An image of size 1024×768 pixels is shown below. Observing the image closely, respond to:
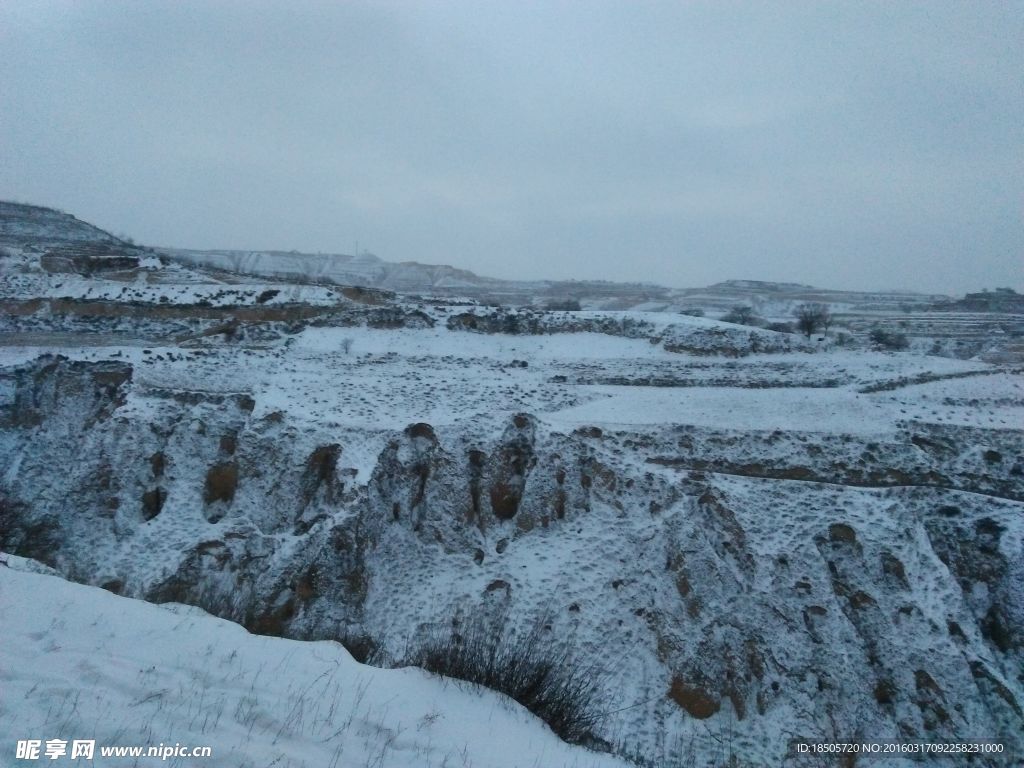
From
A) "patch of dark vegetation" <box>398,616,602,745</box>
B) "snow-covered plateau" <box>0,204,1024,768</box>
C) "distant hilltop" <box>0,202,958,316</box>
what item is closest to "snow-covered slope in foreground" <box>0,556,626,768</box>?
"snow-covered plateau" <box>0,204,1024,768</box>

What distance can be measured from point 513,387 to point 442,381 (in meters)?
2.32

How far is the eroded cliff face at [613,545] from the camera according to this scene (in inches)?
410

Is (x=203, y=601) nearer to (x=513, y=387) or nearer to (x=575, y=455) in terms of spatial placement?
(x=575, y=455)

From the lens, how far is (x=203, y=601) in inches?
379

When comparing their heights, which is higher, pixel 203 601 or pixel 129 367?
pixel 129 367

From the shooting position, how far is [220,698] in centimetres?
445

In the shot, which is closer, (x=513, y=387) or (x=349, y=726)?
(x=349, y=726)

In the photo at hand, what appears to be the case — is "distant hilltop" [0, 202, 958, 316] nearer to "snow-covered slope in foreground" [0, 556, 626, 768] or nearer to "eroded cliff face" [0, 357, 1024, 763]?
"eroded cliff face" [0, 357, 1024, 763]

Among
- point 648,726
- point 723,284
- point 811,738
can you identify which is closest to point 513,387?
point 648,726
